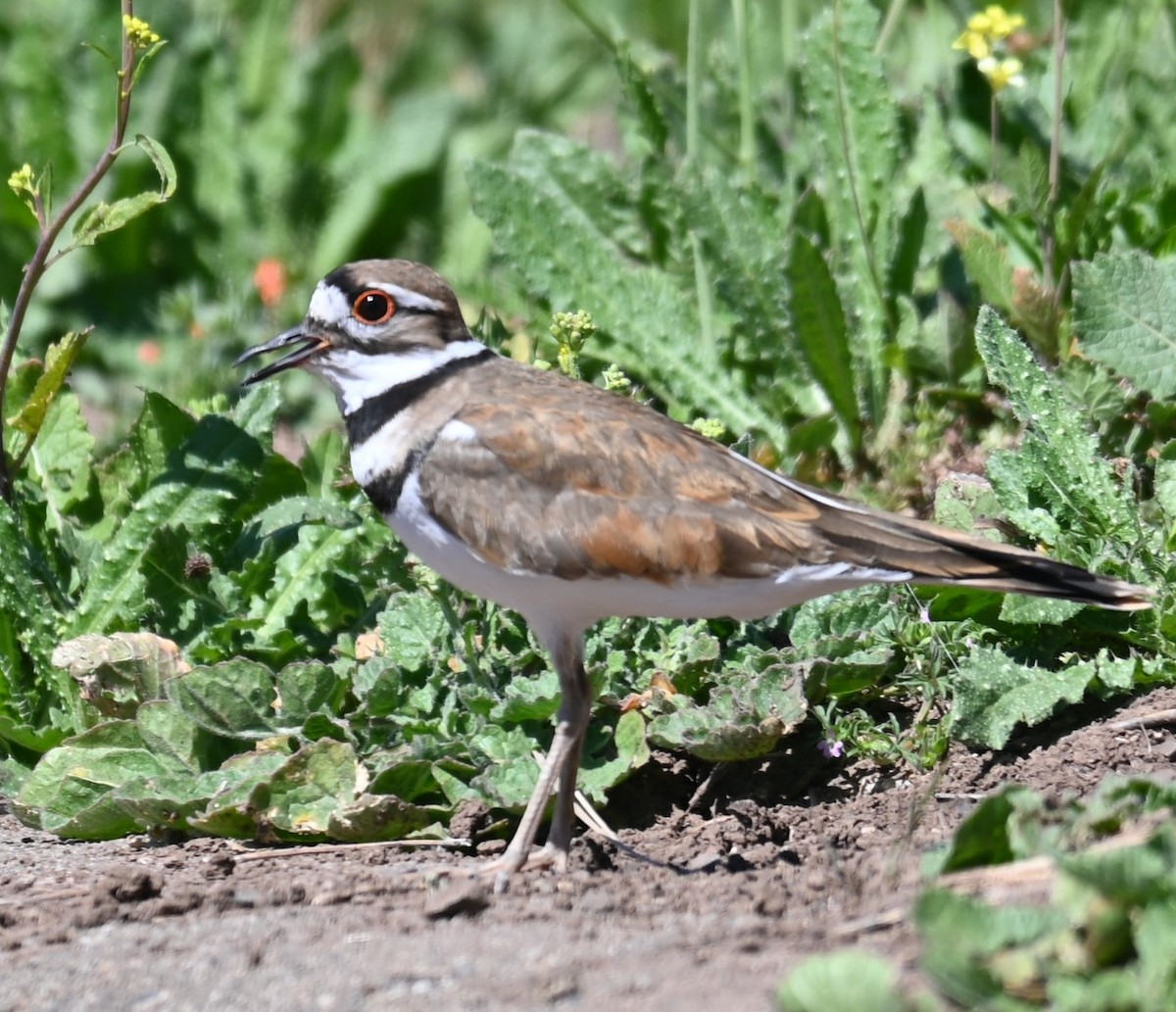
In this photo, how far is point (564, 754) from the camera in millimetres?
3988

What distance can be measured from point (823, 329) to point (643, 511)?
6.21 feet

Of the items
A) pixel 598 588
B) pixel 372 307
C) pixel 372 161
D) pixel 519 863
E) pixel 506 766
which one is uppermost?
pixel 372 161

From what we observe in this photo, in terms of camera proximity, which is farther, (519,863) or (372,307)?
(372,307)

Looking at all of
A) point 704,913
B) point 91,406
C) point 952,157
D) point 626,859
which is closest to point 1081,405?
point 952,157

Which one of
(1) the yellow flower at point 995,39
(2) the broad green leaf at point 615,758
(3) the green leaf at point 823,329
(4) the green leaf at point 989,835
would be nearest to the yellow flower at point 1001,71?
(1) the yellow flower at point 995,39

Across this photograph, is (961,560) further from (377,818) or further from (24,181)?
(24,181)

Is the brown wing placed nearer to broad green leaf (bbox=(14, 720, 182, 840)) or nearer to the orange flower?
broad green leaf (bbox=(14, 720, 182, 840))

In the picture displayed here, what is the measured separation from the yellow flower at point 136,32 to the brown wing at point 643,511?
1.37 metres

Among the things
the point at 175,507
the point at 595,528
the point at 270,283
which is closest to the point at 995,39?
the point at 595,528

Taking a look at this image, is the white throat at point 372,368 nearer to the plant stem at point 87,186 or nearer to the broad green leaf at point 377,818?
the plant stem at point 87,186

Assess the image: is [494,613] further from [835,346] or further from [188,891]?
[835,346]

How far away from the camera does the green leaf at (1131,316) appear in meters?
4.96

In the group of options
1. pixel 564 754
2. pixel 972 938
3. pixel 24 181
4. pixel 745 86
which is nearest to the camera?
pixel 972 938

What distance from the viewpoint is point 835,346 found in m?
5.60
